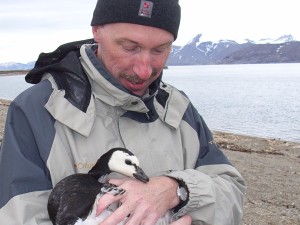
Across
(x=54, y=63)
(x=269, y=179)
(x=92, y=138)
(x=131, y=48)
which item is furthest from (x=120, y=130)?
(x=269, y=179)

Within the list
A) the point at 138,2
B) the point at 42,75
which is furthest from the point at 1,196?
the point at 138,2

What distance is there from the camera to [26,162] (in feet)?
9.63

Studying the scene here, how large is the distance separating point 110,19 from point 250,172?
7933 millimetres

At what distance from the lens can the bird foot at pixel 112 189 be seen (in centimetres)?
302

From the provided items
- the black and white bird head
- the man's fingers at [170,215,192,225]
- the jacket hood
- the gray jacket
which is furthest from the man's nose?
the man's fingers at [170,215,192,225]

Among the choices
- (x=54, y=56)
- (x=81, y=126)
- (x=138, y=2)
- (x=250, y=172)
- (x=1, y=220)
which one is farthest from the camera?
(x=250, y=172)

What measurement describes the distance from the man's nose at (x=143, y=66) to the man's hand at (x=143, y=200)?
0.77m

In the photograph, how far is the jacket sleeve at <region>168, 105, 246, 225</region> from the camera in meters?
3.29

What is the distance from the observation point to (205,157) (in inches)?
146

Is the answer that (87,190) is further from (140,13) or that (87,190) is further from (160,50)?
(140,13)

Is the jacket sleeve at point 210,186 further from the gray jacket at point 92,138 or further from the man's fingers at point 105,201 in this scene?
the man's fingers at point 105,201

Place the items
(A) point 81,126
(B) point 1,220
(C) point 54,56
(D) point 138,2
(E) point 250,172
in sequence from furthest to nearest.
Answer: (E) point 250,172
(C) point 54,56
(D) point 138,2
(A) point 81,126
(B) point 1,220

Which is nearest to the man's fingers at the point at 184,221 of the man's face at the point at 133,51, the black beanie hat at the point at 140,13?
the man's face at the point at 133,51

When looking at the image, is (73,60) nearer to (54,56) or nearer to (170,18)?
(54,56)
